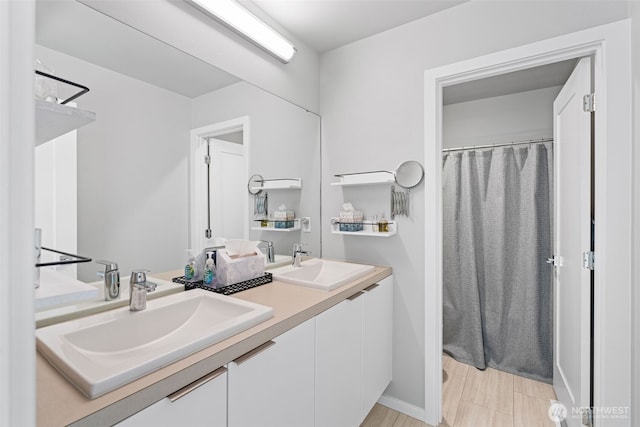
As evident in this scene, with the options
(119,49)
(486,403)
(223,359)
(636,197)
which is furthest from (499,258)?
(119,49)

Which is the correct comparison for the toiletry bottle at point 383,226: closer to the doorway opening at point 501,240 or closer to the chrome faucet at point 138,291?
the doorway opening at point 501,240

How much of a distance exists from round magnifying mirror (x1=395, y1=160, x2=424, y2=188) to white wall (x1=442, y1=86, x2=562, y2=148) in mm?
1335

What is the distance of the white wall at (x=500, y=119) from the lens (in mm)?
2520

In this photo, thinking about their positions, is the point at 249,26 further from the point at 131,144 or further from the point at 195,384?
the point at 195,384

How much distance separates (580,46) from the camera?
4.61 ft

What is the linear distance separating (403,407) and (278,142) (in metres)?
1.86

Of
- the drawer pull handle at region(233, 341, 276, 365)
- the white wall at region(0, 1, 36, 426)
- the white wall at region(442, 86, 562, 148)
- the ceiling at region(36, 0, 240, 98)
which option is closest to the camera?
the white wall at region(0, 1, 36, 426)

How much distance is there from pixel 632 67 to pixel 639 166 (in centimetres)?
44

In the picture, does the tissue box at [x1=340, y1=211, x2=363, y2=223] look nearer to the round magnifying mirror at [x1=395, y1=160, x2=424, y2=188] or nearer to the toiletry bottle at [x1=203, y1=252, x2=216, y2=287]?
the round magnifying mirror at [x1=395, y1=160, x2=424, y2=188]

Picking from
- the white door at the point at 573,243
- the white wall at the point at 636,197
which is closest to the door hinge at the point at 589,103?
the white door at the point at 573,243

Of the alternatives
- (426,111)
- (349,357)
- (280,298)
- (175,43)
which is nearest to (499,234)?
(426,111)

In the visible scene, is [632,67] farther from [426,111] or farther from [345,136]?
[345,136]

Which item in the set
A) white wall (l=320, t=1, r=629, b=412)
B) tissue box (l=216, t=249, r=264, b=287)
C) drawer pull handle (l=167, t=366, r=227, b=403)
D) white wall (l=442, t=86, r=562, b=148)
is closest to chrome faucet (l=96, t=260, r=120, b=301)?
tissue box (l=216, t=249, r=264, b=287)

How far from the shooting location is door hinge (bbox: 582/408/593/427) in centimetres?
144
